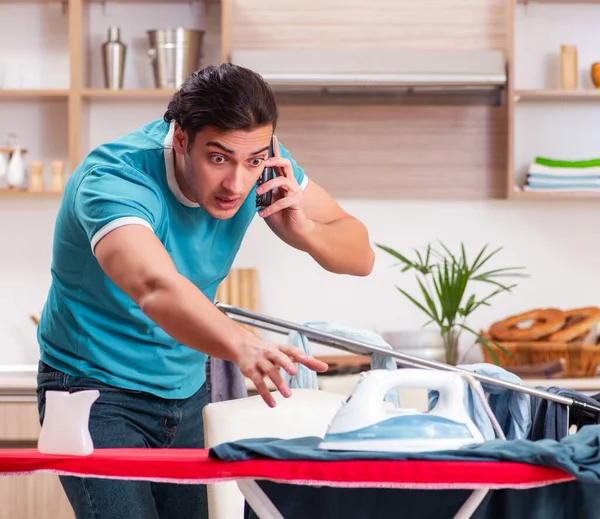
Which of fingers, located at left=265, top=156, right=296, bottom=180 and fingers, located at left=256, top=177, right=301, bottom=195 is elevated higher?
fingers, located at left=265, top=156, right=296, bottom=180

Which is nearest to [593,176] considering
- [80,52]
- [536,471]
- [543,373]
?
[543,373]

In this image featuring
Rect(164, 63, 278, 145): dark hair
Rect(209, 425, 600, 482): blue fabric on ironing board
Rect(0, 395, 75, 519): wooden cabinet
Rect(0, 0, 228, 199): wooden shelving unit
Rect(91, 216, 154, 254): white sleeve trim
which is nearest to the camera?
Rect(209, 425, 600, 482): blue fabric on ironing board

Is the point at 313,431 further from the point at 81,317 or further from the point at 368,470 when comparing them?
the point at 368,470

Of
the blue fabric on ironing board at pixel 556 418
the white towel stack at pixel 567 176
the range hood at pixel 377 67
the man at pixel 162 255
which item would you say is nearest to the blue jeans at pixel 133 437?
the man at pixel 162 255

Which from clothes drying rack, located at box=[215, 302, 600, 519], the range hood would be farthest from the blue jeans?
the range hood

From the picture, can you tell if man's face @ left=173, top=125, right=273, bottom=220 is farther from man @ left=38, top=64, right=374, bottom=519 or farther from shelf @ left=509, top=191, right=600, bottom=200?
shelf @ left=509, top=191, right=600, bottom=200

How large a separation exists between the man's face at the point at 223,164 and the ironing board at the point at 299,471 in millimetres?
452

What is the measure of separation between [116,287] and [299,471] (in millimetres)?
594

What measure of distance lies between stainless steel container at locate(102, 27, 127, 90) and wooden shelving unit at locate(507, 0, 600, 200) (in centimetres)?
144

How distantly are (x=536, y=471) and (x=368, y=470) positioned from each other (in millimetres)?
195

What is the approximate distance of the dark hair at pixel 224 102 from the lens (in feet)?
4.75


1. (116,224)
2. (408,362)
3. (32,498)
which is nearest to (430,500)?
(408,362)

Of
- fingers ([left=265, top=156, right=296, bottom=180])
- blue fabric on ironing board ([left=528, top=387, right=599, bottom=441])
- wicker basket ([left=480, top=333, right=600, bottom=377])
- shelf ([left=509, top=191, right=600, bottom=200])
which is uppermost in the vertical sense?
fingers ([left=265, top=156, right=296, bottom=180])

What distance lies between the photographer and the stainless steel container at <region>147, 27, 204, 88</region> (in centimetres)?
340
